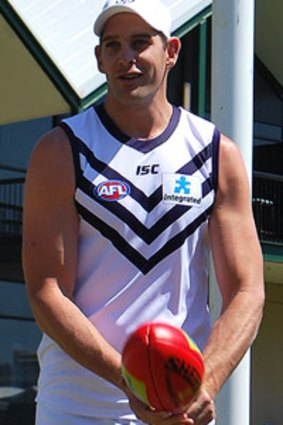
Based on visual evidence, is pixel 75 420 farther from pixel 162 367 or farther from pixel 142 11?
pixel 142 11

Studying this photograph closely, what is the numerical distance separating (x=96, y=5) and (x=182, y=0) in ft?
5.53

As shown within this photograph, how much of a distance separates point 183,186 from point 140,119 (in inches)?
10.4

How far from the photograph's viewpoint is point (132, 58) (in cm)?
374

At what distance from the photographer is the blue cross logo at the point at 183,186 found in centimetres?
377

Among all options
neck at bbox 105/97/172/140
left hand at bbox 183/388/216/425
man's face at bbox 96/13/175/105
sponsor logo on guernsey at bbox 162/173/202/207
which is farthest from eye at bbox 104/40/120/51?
left hand at bbox 183/388/216/425

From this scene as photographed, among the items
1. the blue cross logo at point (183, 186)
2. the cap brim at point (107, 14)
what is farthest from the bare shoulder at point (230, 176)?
the cap brim at point (107, 14)

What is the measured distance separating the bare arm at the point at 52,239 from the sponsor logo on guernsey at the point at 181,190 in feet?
0.91

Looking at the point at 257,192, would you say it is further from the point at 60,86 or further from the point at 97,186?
the point at 97,186

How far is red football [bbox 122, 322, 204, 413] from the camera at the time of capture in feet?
10.7

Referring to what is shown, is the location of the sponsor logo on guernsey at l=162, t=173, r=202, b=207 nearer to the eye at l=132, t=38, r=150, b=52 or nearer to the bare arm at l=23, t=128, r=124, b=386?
the bare arm at l=23, t=128, r=124, b=386

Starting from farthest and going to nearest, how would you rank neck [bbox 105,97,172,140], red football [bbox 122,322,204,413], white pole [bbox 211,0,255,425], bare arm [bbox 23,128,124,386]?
1. white pole [bbox 211,0,255,425]
2. neck [bbox 105,97,172,140]
3. bare arm [bbox 23,128,124,386]
4. red football [bbox 122,322,204,413]

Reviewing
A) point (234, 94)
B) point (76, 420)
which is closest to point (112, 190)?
point (76, 420)

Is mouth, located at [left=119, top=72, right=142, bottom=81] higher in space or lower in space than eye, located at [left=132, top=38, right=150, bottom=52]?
lower

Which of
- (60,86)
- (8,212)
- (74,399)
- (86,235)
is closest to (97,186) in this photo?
(86,235)
